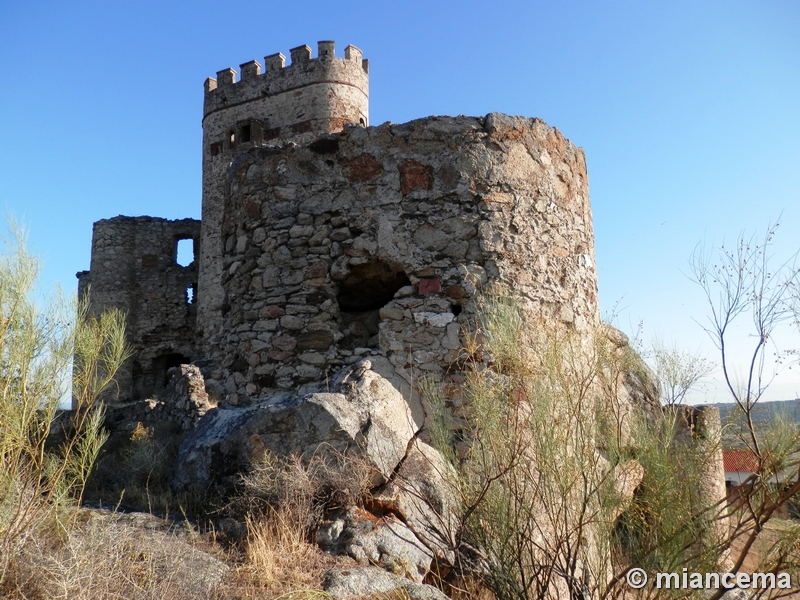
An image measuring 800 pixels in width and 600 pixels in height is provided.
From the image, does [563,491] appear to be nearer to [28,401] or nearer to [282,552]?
[282,552]

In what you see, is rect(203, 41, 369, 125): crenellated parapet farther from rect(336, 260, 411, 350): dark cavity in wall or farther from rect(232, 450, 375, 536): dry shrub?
rect(232, 450, 375, 536): dry shrub

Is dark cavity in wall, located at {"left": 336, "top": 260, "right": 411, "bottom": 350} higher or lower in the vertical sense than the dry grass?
higher

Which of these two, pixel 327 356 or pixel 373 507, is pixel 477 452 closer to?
pixel 373 507

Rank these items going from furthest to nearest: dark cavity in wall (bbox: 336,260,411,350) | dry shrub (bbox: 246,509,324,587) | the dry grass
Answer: dark cavity in wall (bbox: 336,260,411,350)
dry shrub (bbox: 246,509,324,587)
the dry grass

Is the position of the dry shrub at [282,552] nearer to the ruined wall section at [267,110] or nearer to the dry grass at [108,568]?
the dry grass at [108,568]

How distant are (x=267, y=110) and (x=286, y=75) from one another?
0.95 metres

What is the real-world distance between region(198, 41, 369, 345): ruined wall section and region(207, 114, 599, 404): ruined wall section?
1104cm

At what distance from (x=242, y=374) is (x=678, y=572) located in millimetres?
3024

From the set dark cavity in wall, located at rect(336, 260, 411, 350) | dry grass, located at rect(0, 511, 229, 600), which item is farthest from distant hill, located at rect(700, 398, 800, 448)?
dry grass, located at rect(0, 511, 229, 600)

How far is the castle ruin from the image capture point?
4.51 meters

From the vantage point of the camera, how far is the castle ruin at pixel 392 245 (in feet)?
14.8

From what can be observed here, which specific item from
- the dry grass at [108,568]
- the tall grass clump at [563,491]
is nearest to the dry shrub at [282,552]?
the dry grass at [108,568]

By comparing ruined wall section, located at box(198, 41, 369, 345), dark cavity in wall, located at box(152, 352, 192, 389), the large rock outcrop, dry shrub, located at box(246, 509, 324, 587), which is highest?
ruined wall section, located at box(198, 41, 369, 345)

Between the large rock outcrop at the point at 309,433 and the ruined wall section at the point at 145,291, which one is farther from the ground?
the ruined wall section at the point at 145,291
